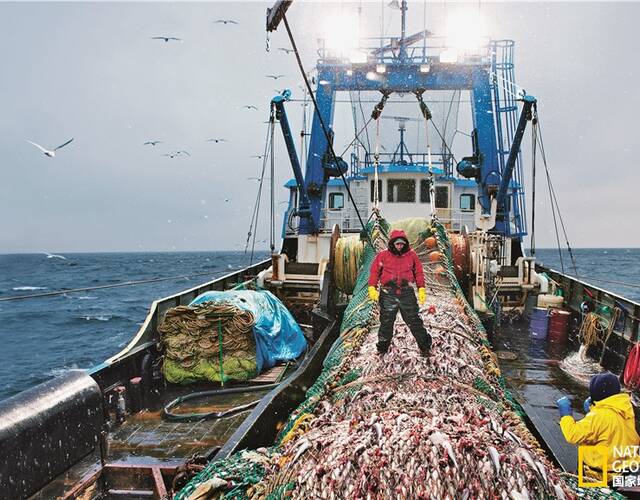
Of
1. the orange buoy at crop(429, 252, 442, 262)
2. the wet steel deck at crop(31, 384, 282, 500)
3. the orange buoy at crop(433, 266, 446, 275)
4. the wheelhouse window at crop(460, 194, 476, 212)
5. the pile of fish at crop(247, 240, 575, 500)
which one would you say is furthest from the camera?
the wheelhouse window at crop(460, 194, 476, 212)

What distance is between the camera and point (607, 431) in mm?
3527

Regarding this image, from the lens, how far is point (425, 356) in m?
3.39

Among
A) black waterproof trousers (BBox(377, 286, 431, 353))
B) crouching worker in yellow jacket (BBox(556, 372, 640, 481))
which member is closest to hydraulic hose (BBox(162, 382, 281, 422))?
black waterproof trousers (BBox(377, 286, 431, 353))

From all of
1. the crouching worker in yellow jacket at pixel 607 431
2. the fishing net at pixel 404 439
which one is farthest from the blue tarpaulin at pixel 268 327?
the crouching worker in yellow jacket at pixel 607 431

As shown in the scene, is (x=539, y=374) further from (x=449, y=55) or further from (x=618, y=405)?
(x=449, y=55)

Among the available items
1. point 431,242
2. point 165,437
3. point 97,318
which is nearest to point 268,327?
point 165,437

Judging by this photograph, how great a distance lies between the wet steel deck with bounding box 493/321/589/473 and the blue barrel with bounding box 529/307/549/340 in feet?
0.57

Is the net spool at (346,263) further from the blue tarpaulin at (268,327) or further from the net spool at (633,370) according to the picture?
the net spool at (633,370)

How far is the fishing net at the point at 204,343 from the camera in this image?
802cm

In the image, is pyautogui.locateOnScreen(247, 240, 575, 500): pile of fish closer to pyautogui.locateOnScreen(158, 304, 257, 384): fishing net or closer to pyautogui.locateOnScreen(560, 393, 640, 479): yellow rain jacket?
pyautogui.locateOnScreen(560, 393, 640, 479): yellow rain jacket

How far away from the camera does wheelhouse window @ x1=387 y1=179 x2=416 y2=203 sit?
16.9 m

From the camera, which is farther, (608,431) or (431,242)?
(431,242)

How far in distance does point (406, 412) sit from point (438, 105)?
63.1 feet

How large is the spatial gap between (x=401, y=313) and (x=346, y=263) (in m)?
4.56
